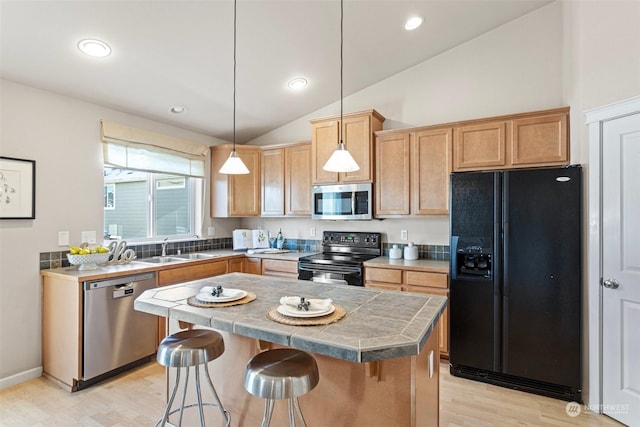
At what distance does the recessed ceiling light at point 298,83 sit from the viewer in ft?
11.4

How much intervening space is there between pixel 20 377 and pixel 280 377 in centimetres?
271

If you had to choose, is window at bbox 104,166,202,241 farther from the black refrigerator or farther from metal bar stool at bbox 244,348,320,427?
the black refrigerator

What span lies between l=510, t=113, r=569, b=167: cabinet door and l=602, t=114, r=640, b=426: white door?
0.37m

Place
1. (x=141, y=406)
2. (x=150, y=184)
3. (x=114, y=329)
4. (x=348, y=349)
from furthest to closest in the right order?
(x=150, y=184) → (x=114, y=329) → (x=141, y=406) → (x=348, y=349)

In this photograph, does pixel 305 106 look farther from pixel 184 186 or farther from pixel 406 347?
pixel 406 347

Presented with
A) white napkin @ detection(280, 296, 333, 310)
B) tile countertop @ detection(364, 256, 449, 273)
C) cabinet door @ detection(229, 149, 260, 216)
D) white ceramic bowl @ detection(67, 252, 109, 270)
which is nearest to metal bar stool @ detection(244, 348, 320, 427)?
white napkin @ detection(280, 296, 333, 310)

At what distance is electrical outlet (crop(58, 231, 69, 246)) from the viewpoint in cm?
288

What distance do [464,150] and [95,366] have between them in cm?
370

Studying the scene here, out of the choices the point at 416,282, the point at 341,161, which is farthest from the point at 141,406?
the point at 416,282

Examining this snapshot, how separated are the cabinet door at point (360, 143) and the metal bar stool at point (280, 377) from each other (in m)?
2.41

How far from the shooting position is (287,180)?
4172 millimetres

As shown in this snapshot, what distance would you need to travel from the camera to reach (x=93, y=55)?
251 cm

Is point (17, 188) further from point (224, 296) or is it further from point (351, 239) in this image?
point (351, 239)

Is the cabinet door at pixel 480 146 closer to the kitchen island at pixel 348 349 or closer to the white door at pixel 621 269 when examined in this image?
the white door at pixel 621 269
